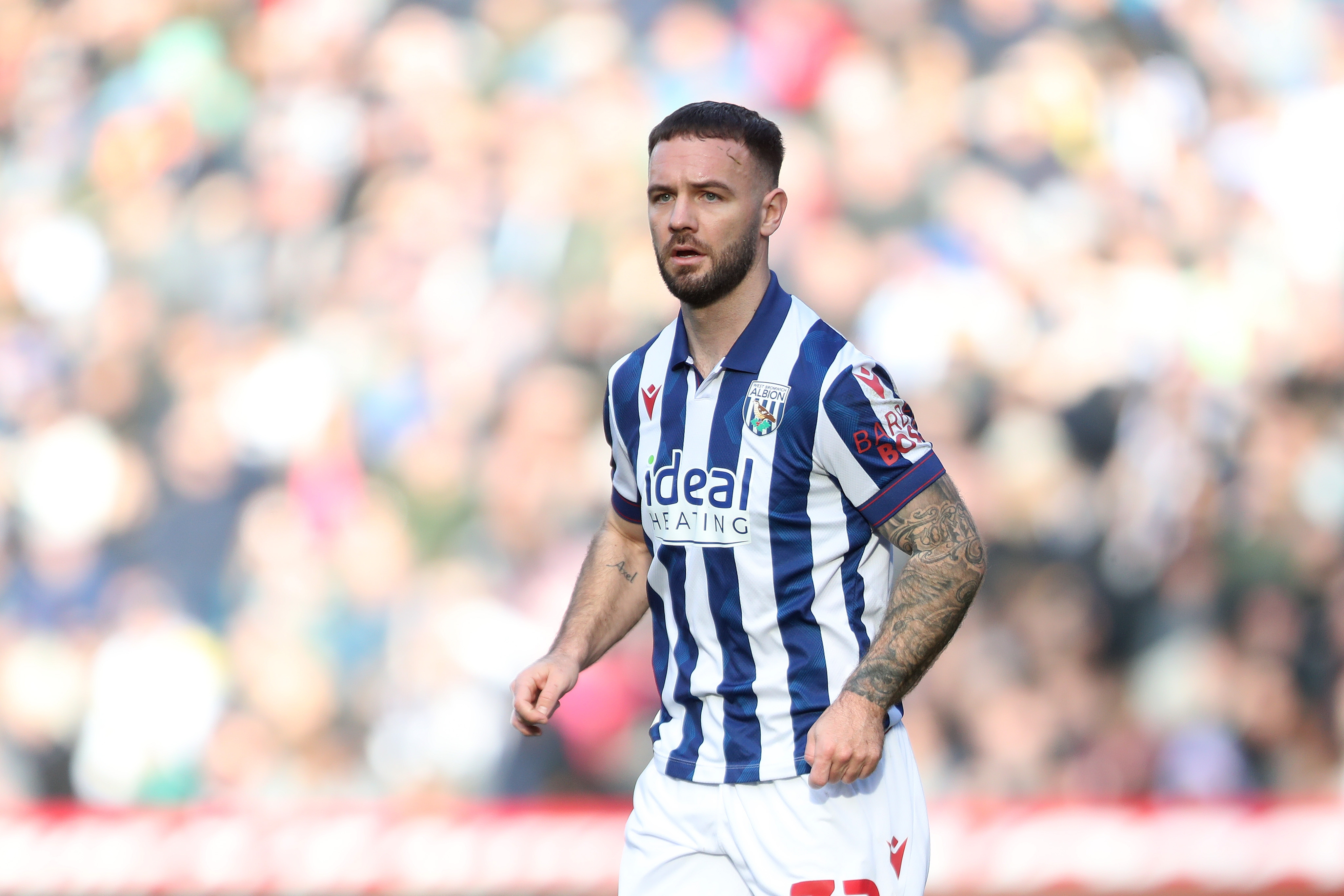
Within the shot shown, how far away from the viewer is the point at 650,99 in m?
6.29

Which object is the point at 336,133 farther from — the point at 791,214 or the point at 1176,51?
the point at 1176,51

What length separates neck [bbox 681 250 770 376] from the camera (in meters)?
2.36

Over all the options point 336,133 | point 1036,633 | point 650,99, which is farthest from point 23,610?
point 1036,633

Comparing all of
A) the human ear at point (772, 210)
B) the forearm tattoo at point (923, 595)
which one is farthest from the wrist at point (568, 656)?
the human ear at point (772, 210)

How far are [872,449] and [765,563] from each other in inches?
10.7

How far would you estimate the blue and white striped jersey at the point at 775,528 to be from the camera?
7.22ft

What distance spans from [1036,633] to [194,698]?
3.64 meters

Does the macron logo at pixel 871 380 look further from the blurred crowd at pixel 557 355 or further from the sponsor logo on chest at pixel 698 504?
the blurred crowd at pixel 557 355

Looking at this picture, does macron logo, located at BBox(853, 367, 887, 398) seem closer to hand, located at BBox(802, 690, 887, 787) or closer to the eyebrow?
the eyebrow

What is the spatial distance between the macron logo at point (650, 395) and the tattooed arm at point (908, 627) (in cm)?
50

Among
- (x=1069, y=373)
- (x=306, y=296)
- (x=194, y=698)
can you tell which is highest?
(x=306, y=296)

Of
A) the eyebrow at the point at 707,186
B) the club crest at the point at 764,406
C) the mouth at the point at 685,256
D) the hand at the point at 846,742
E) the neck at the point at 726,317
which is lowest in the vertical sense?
the hand at the point at 846,742

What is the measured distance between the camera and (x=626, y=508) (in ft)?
8.66

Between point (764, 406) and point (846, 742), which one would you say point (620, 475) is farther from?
point (846, 742)
